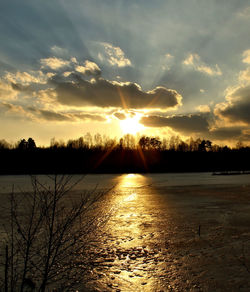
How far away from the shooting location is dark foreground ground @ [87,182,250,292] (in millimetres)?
4641

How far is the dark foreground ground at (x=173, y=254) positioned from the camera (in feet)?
15.2

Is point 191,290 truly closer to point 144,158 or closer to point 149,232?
point 149,232

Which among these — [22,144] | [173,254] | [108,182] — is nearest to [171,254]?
[173,254]

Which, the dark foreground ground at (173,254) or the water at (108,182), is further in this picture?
the water at (108,182)

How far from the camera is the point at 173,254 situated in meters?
6.12

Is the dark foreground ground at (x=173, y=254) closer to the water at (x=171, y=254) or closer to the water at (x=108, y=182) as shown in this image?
the water at (x=171, y=254)

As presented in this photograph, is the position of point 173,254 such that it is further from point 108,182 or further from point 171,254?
point 108,182

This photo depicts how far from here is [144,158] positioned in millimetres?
95125

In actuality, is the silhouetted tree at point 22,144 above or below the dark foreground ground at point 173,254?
above

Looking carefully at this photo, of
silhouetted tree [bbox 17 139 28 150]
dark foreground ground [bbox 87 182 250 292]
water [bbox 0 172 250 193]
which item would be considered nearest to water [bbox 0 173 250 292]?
dark foreground ground [bbox 87 182 250 292]

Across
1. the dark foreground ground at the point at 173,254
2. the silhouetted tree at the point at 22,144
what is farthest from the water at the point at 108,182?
the silhouetted tree at the point at 22,144

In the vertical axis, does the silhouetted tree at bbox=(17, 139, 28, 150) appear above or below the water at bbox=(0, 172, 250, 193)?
above

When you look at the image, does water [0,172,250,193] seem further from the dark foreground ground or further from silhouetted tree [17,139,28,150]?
silhouetted tree [17,139,28,150]

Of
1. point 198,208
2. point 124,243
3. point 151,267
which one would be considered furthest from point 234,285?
point 198,208
